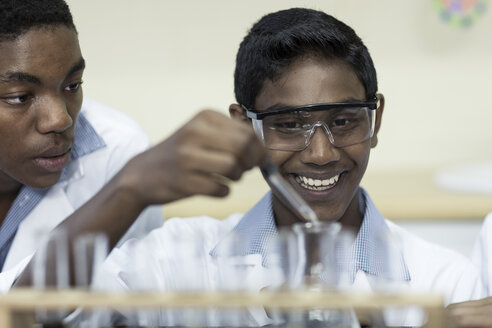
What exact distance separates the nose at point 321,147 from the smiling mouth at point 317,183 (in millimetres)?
53

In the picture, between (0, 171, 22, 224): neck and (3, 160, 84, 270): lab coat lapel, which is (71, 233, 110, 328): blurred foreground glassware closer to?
(3, 160, 84, 270): lab coat lapel

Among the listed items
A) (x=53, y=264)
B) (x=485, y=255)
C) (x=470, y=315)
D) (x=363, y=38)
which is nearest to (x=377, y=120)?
(x=485, y=255)

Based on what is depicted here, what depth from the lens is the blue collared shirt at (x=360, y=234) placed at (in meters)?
1.37

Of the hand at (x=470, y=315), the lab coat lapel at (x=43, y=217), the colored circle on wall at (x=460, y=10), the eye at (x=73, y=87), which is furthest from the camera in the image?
the colored circle on wall at (x=460, y=10)

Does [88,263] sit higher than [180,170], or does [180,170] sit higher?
Result: [180,170]

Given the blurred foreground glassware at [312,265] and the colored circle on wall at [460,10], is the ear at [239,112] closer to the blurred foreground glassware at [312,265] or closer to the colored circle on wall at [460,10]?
the blurred foreground glassware at [312,265]

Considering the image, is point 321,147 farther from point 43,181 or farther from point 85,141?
point 85,141

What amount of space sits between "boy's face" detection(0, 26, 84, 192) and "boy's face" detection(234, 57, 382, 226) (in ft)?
1.20

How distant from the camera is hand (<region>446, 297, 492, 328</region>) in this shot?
3.53ft

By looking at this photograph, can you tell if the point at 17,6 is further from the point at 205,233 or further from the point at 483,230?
the point at 483,230

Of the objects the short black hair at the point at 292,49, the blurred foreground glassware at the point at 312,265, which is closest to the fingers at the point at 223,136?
the blurred foreground glassware at the point at 312,265

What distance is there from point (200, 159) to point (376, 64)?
1.83 meters

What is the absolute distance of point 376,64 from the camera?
8.73 ft

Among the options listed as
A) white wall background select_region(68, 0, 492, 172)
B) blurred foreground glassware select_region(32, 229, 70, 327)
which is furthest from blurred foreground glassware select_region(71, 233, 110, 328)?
white wall background select_region(68, 0, 492, 172)
